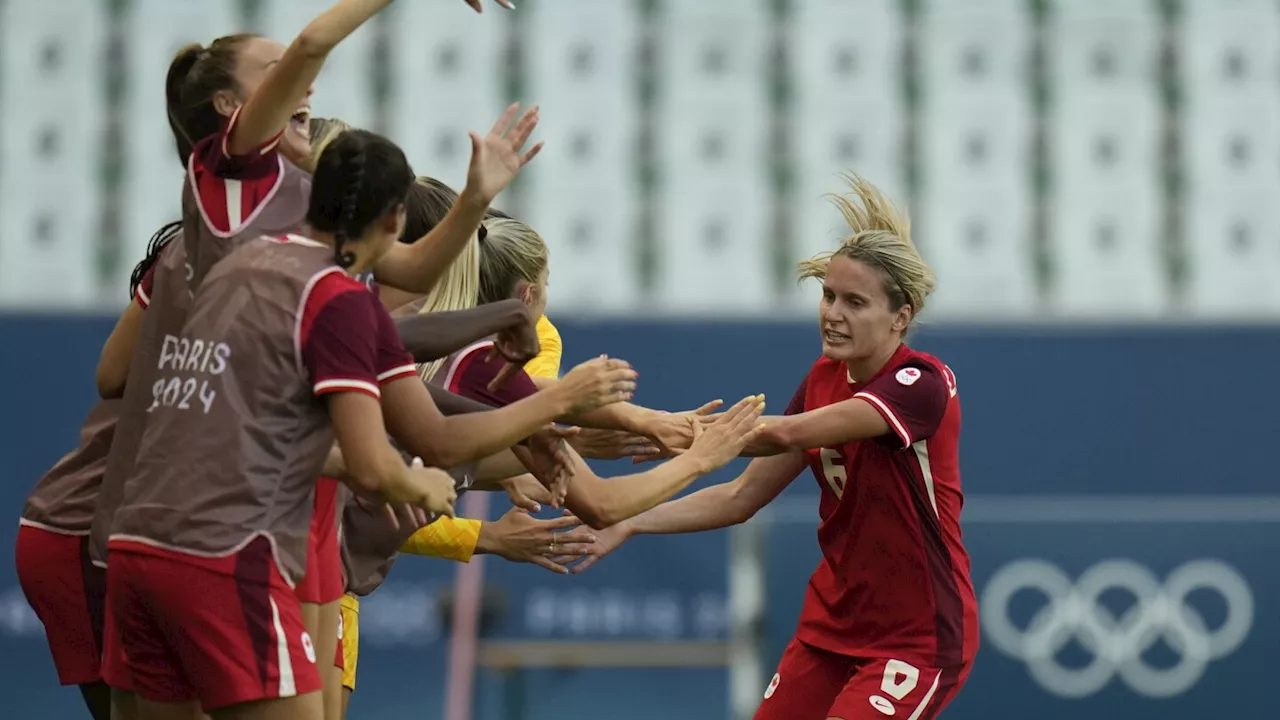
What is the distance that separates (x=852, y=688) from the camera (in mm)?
4531

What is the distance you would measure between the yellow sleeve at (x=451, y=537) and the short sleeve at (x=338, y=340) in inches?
67.4

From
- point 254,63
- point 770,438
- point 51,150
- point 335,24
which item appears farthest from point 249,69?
point 51,150

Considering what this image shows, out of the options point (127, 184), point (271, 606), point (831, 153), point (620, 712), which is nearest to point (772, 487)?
point (271, 606)

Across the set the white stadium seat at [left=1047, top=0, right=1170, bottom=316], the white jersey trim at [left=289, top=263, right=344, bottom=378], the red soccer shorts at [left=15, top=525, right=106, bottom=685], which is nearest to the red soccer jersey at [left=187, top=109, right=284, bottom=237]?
the white jersey trim at [left=289, top=263, right=344, bottom=378]

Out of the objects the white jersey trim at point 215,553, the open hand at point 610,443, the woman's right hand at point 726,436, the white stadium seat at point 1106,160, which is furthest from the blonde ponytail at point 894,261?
the white stadium seat at point 1106,160

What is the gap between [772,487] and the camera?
5.03m

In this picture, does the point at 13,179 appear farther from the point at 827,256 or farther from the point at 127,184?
the point at 827,256

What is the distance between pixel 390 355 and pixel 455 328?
48 centimetres

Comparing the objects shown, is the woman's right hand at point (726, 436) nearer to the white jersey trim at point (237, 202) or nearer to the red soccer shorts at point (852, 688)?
the red soccer shorts at point (852, 688)

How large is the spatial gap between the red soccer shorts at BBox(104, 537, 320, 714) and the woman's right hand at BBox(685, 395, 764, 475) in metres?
1.27

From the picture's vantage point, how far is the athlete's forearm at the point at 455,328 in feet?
12.8

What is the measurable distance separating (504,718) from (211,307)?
4.65 metres

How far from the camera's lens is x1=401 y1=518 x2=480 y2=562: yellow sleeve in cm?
495

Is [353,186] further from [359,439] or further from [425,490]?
[425,490]
